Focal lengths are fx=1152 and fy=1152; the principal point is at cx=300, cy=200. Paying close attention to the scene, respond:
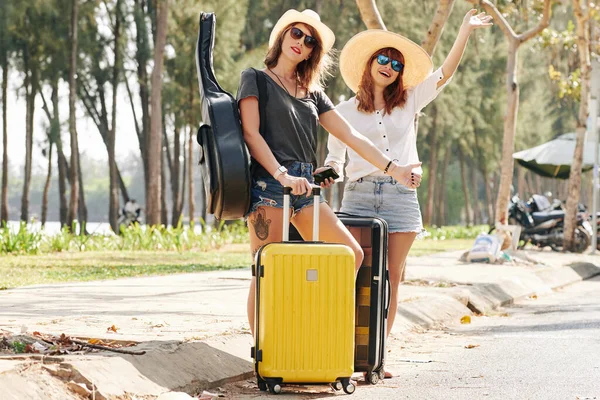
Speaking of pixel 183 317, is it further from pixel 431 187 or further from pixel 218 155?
pixel 431 187

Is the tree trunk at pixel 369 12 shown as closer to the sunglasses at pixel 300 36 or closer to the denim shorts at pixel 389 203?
the denim shorts at pixel 389 203

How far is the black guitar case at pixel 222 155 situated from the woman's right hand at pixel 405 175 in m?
0.93

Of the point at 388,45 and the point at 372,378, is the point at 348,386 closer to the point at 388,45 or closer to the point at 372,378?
the point at 372,378

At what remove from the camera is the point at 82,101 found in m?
42.2

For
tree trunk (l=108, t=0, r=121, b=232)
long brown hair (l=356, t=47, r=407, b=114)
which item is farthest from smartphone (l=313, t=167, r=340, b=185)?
tree trunk (l=108, t=0, r=121, b=232)

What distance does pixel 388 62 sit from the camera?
7066mm

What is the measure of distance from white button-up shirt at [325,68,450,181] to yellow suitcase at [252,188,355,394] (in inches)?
46.4

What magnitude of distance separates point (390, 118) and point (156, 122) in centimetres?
2041

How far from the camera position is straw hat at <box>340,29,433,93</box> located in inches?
280

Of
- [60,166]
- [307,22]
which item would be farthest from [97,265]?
[60,166]

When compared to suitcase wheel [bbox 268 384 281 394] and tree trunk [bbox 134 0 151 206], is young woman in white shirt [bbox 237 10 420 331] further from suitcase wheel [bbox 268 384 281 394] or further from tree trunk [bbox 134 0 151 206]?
tree trunk [bbox 134 0 151 206]

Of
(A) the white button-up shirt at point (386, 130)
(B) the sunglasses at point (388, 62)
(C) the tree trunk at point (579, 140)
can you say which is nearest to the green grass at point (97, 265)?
(A) the white button-up shirt at point (386, 130)

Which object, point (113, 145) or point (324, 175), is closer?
point (324, 175)

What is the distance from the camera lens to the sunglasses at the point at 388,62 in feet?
23.2
